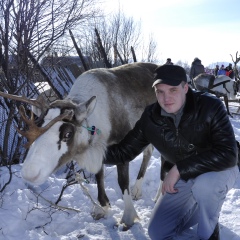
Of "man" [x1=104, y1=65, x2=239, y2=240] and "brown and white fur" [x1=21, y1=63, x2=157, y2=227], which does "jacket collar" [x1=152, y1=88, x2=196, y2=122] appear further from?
"brown and white fur" [x1=21, y1=63, x2=157, y2=227]

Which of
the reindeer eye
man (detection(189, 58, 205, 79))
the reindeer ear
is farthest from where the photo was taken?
man (detection(189, 58, 205, 79))

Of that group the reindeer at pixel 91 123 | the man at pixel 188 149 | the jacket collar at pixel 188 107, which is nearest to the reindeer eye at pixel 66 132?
the reindeer at pixel 91 123

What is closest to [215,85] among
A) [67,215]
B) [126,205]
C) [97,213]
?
[126,205]

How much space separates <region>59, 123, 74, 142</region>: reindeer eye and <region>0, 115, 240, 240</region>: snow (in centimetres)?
109

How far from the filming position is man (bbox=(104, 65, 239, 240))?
2723 millimetres

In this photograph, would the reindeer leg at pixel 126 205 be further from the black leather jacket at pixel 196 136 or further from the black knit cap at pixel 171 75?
the black knit cap at pixel 171 75

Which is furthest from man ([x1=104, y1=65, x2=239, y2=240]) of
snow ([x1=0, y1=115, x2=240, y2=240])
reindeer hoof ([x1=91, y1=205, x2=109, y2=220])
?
reindeer hoof ([x1=91, y1=205, x2=109, y2=220])

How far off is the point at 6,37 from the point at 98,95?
1.48 m

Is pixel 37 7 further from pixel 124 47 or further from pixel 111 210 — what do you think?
pixel 124 47

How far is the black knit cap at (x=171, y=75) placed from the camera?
2840 mm

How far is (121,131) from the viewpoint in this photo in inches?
162

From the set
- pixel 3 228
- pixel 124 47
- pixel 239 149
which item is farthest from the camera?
pixel 124 47

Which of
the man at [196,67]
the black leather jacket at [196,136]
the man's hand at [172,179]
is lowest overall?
the man at [196,67]

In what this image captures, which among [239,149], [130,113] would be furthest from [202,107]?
[130,113]
